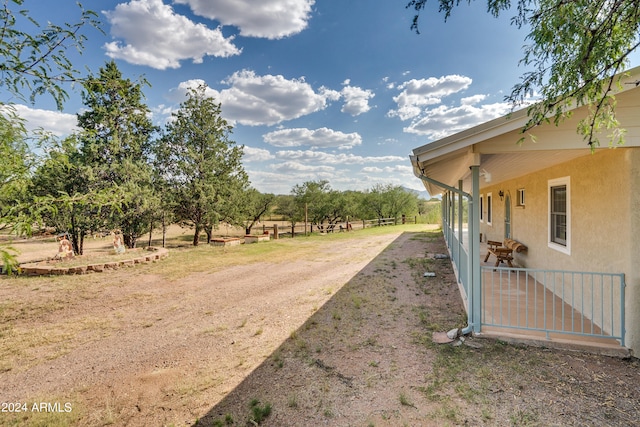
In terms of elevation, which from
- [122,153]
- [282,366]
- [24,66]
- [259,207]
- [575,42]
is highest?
[122,153]

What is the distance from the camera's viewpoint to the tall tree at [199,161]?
51.8 ft

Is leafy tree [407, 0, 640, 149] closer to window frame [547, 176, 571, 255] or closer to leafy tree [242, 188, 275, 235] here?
window frame [547, 176, 571, 255]

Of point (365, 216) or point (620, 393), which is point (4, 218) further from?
point (365, 216)

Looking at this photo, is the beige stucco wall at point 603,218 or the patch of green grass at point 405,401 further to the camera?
the beige stucco wall at point 603,218

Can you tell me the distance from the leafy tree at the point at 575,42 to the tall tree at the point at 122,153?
43.5 ft

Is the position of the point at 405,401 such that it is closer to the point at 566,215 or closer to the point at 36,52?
the point at 36,52

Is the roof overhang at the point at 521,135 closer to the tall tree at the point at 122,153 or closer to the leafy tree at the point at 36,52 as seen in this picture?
the leafy tree at the point at 36,52

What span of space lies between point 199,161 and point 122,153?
3674 mm

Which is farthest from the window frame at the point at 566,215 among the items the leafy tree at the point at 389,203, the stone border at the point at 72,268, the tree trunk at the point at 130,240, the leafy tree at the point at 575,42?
the leafy tree at the point at 389,203

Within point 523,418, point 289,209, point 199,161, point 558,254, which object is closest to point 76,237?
point 199,161

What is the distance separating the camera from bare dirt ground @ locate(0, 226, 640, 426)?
2.90 meters

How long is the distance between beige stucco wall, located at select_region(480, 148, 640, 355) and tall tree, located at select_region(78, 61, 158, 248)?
14.0 metres

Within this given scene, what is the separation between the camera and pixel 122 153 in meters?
13.7

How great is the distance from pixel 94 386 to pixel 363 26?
1201cm
